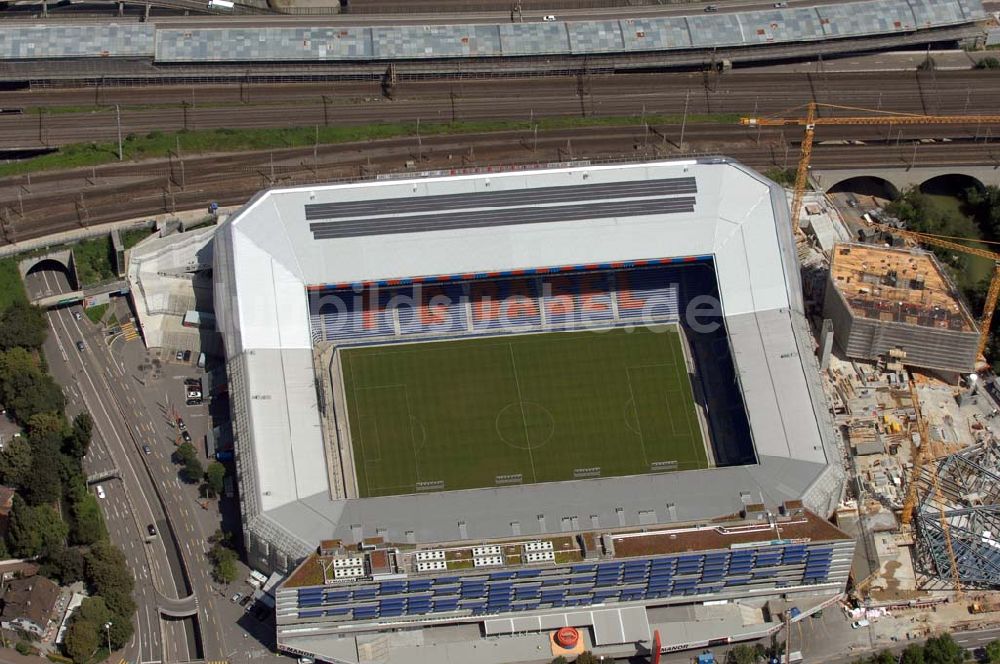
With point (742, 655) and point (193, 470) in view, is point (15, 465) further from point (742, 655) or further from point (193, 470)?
point (742, 655)

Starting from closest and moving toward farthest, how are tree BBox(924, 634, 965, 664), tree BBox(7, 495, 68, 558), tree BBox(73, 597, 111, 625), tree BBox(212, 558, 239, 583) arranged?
tree BBox(73, 597, 111, 625) → tree BBox(924, 634, 965, 664) → tree BBox(7, 495, 68, 558) → tree BBox(212, 558, 239, 583)

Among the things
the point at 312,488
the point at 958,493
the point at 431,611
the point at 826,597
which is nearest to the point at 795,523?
the point at 826,597

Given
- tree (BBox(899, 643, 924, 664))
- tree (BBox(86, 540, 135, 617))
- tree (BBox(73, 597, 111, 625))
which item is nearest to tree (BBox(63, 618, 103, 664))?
tree (BBox(73, 597, 111, 625))

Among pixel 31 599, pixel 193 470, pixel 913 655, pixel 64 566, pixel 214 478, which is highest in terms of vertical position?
pixel 193 470

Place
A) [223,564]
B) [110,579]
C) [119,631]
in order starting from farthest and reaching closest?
[223,564] → [110,579] → [119,631]

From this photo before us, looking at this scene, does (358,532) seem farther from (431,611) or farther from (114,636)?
(114,636)

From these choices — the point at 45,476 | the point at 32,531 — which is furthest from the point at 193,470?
the point at 32,531

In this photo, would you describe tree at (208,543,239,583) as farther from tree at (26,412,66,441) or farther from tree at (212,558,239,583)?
tree at (26,412,66,441)

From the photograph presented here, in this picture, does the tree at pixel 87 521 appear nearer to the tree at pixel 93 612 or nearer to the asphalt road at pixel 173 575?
the asphalt road at pixel 173 575
